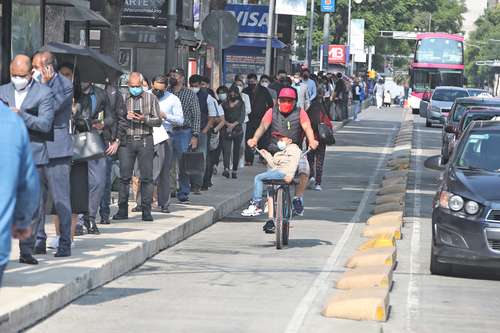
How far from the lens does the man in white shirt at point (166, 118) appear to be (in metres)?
17.0

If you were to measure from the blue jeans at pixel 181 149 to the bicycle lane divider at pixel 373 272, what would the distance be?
8.51 feet

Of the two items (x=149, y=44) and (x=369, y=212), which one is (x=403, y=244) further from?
(x=149, y=44)

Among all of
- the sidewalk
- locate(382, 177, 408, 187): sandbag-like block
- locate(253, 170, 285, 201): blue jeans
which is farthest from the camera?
locate(382, 177, 408, 187): sandbag-like block

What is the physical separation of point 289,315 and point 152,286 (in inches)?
72.6

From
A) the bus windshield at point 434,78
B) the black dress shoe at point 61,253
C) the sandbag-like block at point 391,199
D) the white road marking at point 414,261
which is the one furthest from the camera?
the bus windshield at point 434,78

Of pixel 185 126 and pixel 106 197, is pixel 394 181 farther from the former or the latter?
pixel 106 197

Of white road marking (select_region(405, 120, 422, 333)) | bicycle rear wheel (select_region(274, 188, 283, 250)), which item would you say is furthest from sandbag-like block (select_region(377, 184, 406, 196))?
bicycle rear wheel (select_region(274, 188, 283, 250))

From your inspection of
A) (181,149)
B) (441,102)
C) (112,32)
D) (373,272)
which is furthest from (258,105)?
(441,102)

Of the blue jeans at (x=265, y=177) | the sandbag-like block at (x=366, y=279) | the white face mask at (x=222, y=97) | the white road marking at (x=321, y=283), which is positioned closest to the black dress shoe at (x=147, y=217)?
the blue jeans at (x=265, y=177)

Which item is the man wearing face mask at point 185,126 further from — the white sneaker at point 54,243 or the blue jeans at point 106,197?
the white sneaker at point 54,243

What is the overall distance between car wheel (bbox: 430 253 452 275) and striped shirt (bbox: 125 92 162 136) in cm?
388

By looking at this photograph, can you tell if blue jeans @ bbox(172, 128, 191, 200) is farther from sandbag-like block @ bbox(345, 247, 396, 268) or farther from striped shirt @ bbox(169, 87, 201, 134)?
sandbag-like block @ bbox(345, 247, 396, 268)

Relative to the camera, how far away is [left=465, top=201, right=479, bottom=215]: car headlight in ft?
42.6

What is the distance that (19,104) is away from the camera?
1123 centimetres
